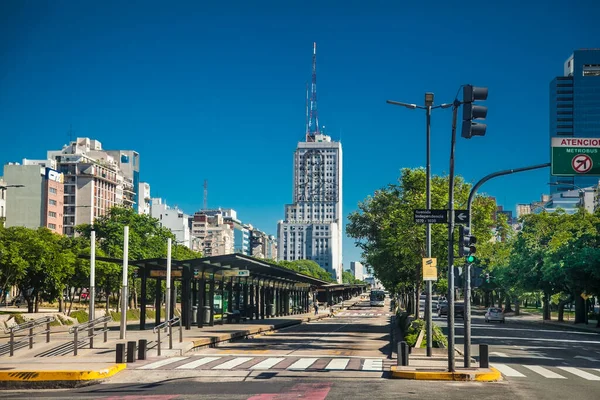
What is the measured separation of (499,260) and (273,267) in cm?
5923

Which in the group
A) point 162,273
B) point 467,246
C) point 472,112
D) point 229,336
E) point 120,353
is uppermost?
point 472,112

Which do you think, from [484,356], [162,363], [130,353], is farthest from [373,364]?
[130,353]

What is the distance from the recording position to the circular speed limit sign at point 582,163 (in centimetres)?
2333

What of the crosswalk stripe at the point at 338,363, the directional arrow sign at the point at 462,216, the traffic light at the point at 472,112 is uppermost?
the traffic light at the point at 472,112

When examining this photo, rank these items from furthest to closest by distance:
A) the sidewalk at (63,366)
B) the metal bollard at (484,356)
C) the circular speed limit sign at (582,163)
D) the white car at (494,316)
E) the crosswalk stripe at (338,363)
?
the white car at (494,316)
the crosswalk stripe at (338,363)
the metal bollard at (484,356)
the circular speed limit sign at (582,163)
the sidewalk at (63,366)

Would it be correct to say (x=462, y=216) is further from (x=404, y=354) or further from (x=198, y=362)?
(x=198, y=362)

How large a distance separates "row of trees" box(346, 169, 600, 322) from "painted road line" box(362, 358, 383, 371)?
1640 cm

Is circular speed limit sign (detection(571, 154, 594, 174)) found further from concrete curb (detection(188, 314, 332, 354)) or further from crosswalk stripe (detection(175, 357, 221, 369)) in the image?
concrete curb (detection(188, 314, 332, 354))

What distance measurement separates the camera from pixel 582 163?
76.8ft

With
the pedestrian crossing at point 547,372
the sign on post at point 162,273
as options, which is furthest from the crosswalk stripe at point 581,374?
the sign on post at point 162,273

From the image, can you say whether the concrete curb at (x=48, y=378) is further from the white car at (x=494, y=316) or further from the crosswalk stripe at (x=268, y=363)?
the white car at (x=494, y=316)

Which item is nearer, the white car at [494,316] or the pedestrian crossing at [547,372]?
the pedestrian crossing at [547,372]

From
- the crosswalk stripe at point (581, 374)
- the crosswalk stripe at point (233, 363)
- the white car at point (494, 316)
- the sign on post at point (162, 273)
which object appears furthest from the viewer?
the white car at point (494, 316)

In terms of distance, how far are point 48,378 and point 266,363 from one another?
7847 mm
